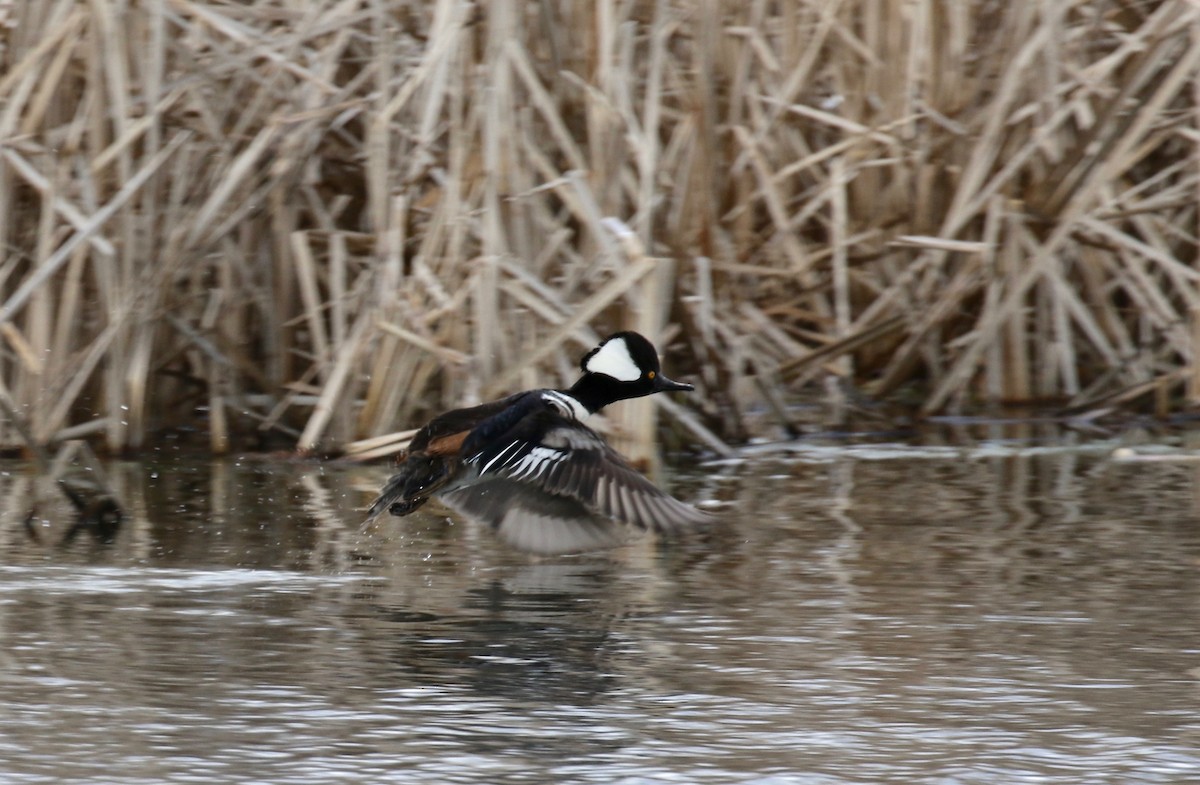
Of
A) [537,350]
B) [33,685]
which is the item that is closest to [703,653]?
[33,685]

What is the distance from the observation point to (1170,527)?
19.2 ft

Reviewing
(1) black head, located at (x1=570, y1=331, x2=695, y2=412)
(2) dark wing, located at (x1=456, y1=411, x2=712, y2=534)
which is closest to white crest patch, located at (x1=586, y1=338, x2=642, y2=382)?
(1) black head, located at (x1=570, y1=331, x2=695, y2=412)

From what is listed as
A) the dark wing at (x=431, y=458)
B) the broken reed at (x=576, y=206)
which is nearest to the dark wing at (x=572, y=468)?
the dark wing at (x=431, y=458)

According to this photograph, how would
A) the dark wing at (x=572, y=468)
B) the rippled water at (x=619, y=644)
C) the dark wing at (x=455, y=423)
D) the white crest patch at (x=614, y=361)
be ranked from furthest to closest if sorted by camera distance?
the white crest patch at (x=614, y=361) < the dark wing at (x=455, y=423) < the dark wing at (x=572, y=468) < the rippled water at (x=619, y=644)

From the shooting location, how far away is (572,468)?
5297mm

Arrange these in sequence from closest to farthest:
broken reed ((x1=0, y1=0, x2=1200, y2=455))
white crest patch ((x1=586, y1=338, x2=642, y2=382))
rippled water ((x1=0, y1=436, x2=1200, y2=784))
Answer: rippled water ((x1=0, y1=436, x2=1200, y2=784)) < white crest patch ((x1=586, y1=338, x2=642, y2=382)) < broken reed ((x1=0, y1=0, x2=1200, y2=455))

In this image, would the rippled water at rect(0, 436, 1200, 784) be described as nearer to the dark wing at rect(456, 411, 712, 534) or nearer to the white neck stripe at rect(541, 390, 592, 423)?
the dark wing at rect(456, 411, 712, 534)

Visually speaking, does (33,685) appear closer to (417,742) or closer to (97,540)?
(417,742)

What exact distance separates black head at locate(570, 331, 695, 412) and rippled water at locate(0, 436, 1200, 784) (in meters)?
0.49

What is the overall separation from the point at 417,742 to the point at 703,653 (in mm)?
947

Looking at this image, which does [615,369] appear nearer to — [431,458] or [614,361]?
[614,361]

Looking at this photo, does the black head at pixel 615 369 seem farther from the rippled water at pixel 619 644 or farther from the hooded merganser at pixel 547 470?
the rippled water at pixel 619 644

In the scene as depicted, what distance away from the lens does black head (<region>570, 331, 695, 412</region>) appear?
19.2 ft

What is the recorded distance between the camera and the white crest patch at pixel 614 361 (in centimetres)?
585
